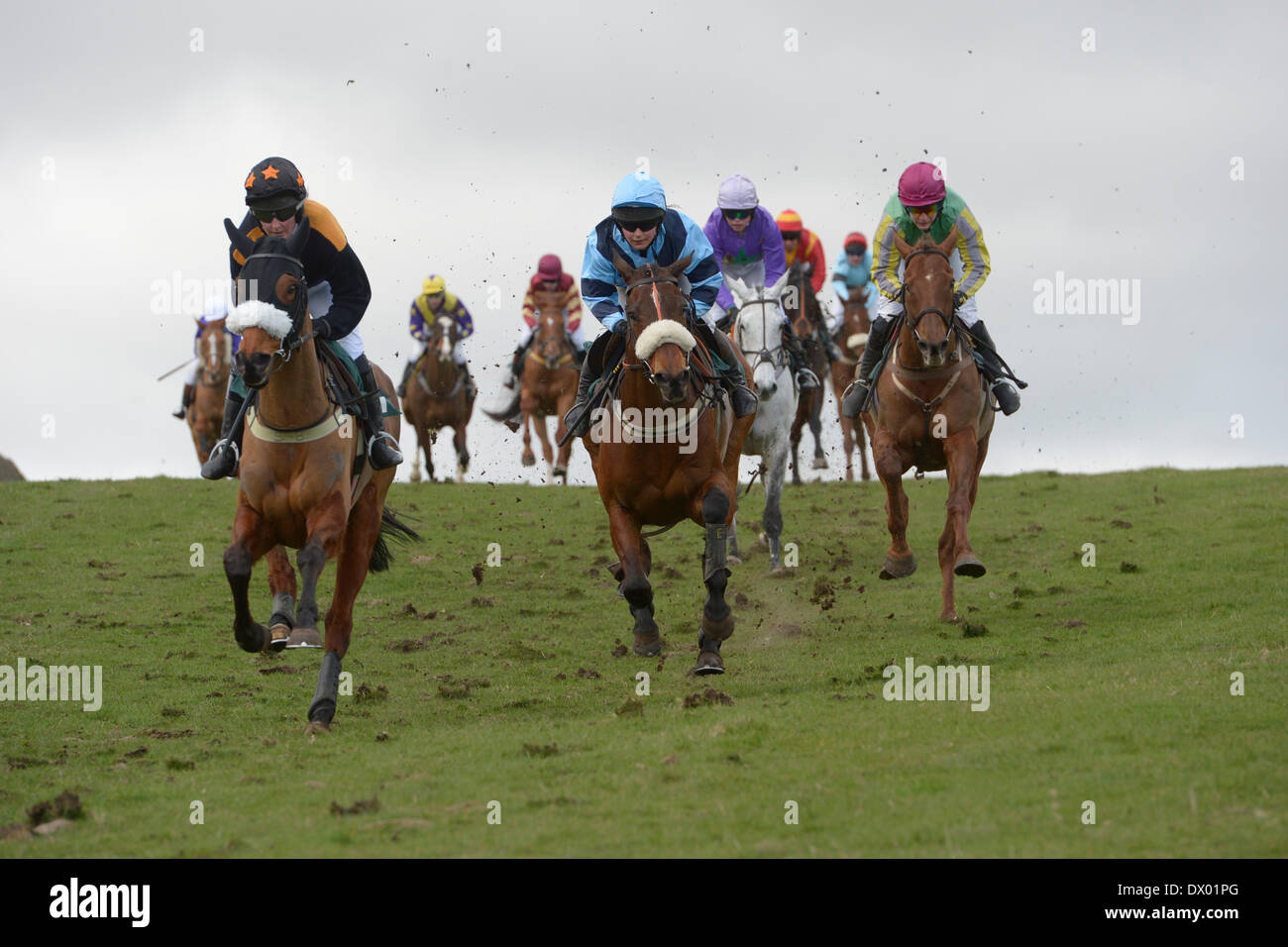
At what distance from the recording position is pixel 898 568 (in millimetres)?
14266

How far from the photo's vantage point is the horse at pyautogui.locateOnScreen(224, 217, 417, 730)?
10.0 m

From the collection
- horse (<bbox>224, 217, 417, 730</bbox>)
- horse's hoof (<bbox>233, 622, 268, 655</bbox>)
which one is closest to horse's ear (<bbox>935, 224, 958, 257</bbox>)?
horse (<bbox>224, 217, 417, 730</bbox>)

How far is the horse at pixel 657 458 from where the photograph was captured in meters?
10.9

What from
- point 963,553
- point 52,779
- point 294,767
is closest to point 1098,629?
point 963,553

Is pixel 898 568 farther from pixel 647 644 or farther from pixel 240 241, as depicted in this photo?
pixel 240 241

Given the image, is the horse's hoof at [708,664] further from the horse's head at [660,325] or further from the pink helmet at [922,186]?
the pink helmet at [922,186]

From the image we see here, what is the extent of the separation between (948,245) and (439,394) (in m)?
15.4

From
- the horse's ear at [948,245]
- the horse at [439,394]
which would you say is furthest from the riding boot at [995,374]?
the horse at [439,394]

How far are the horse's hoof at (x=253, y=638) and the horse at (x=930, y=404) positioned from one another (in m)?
5.87

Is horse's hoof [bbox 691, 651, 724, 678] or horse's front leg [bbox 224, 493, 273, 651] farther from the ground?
horse's front leg [bbox 224, 493, 273, 651]

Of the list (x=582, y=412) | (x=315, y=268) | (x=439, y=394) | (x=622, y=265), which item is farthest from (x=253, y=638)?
(x=439, y=394)

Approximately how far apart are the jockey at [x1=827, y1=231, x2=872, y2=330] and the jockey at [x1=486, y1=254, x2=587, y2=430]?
484 centimetres

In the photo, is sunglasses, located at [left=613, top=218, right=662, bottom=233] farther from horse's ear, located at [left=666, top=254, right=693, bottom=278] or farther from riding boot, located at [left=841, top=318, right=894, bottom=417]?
riding boot, located at [left=841, top=318, right=894, bottom=417]
